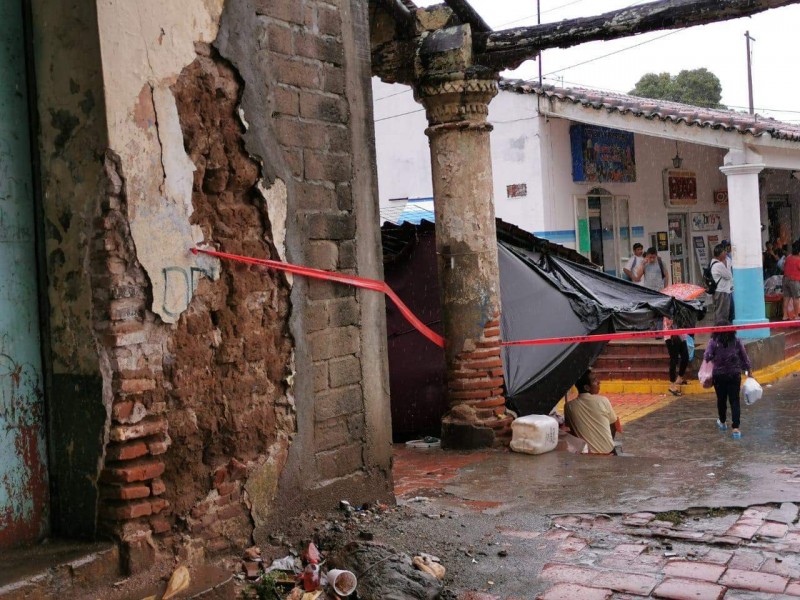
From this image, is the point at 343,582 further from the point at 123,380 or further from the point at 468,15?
the point at 468,15

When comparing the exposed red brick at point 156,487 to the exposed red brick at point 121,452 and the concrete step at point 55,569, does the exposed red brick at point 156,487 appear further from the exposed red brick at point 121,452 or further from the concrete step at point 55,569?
the concrete step at point 55,569

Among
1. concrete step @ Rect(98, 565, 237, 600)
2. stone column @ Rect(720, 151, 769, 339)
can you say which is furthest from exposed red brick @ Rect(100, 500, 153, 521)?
stone column @ Rect(720, 151, 769, 339)

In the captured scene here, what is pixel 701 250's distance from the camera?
18766mm

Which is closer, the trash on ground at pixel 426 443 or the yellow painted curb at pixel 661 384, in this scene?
the trash on ground at pixel 426 443

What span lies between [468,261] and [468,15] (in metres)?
2.11

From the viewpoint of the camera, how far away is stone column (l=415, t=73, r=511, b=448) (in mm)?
7637

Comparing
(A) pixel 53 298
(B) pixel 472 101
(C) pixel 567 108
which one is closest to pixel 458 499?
(A) pixel 53 298

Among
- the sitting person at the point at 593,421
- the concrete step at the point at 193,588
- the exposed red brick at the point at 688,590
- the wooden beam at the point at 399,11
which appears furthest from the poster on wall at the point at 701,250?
the concrete step at the point at 193,588

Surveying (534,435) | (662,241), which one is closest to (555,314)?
(534,435)

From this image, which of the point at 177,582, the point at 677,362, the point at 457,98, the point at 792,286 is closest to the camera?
the point at 177,582

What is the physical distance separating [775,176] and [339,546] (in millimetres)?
20203

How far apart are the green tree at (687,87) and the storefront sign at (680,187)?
73.0 feet

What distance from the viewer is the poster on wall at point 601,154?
49.7ft

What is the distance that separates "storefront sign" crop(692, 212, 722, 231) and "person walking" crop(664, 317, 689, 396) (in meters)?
6.58
